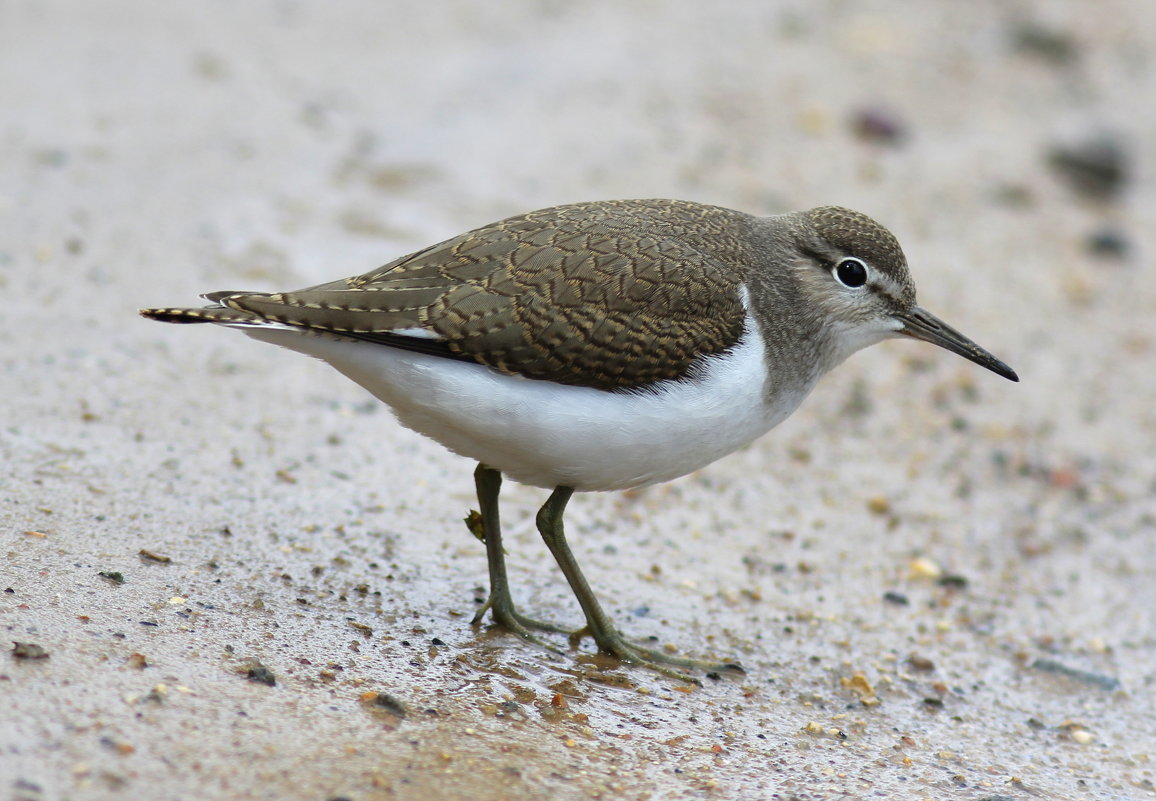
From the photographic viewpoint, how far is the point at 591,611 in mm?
5980

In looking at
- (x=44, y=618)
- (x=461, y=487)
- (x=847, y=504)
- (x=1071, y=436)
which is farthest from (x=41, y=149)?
(x=1071, y=436)

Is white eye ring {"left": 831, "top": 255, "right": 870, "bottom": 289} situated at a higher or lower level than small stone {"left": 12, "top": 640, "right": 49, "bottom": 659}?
higher

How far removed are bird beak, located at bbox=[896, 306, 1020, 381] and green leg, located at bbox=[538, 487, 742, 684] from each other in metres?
1.95

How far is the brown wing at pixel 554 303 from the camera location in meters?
5.45

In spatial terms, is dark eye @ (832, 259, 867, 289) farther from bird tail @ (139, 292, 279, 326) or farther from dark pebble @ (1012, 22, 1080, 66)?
dark pebble @ (1012, 22, 1080, 66)

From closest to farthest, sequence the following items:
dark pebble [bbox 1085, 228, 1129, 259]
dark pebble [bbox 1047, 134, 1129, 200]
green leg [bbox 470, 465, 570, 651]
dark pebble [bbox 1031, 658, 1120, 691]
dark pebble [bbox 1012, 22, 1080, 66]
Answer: green leg [bbox 470, 465, 570, 651], dark pebble [bbox 1031, 658, 1120, 691], dark pebble [bbox 1085, 228, 1129, 259], dark pebble [bbox 1047, 134, 1129, 200], dark pebble [bbox 1012, 22, 1080, 66]

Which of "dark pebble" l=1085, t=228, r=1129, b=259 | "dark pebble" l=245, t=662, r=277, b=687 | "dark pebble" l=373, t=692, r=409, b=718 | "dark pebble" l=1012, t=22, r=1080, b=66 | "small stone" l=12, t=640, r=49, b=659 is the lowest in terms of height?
"small stone" l=12, t=640, r=49, b=659

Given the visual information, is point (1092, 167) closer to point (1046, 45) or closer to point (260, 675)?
point (1046, 45)

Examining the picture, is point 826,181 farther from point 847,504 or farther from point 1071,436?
point 847,504

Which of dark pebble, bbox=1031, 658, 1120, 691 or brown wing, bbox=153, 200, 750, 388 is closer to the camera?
brown wing, bbox=153, 200, 750, 388

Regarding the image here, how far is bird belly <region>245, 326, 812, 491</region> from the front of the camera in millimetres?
5438

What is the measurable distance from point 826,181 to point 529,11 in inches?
147

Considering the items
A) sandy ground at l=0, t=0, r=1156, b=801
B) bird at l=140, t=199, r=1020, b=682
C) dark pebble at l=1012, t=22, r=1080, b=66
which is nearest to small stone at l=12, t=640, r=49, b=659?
sandy ground at l=0, t=0, r=1156, b=801

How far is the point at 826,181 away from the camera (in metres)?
11.2
